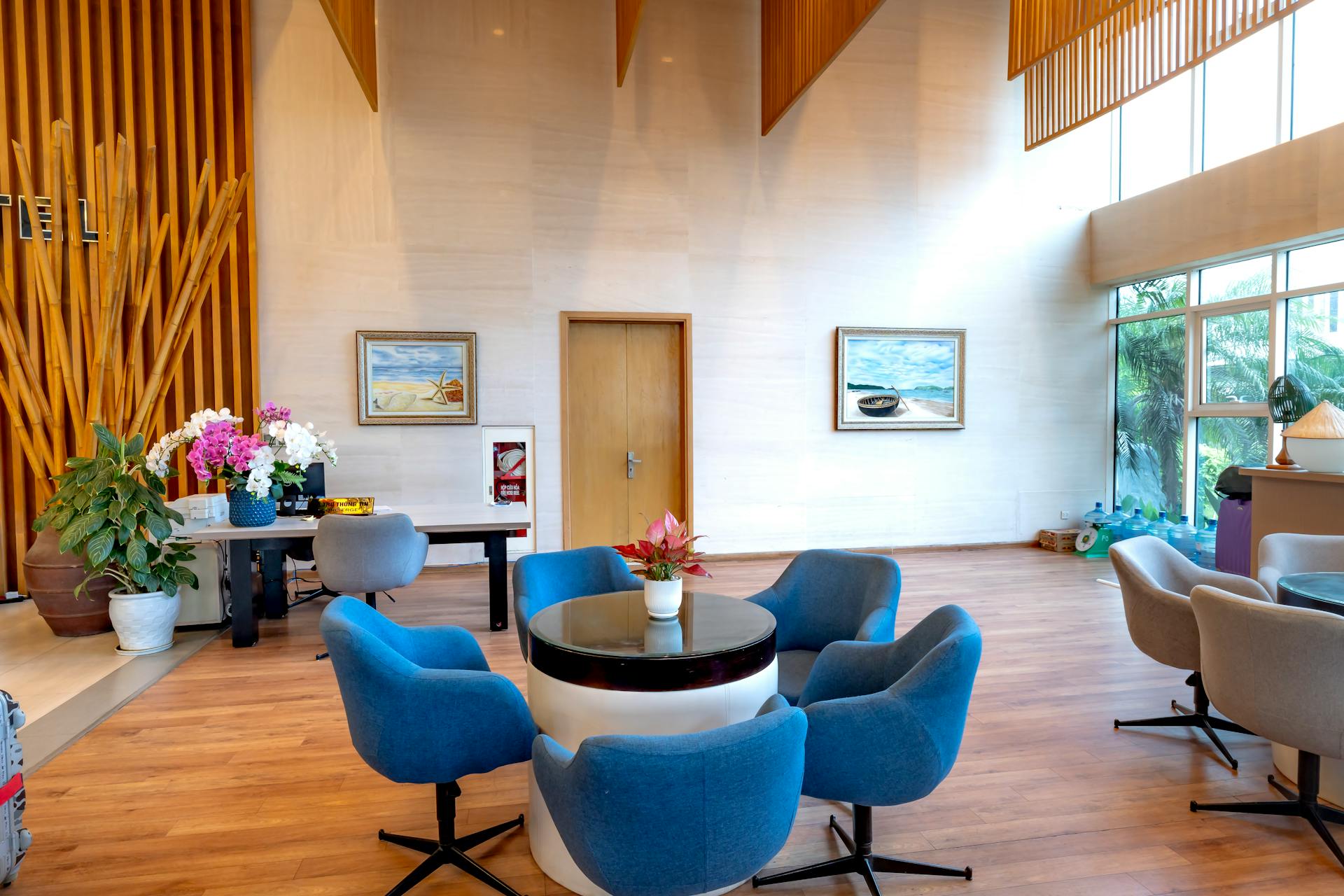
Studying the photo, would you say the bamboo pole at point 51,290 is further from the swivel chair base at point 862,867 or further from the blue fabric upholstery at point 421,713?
the swivel chair base at point 862,867

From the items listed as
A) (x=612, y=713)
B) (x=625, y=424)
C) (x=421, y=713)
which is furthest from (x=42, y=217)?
(x=612, y=713)

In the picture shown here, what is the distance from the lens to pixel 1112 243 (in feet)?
26.0

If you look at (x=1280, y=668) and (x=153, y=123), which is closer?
(x=1280, y=668)

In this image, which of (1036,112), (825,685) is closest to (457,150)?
(1036,112)

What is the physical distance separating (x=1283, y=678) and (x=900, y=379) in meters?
5.65

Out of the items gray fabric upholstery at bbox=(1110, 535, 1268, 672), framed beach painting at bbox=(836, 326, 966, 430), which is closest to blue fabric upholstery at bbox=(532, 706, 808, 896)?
gray fabric upholstery at bbox=(1110, 535, 1268, 672)

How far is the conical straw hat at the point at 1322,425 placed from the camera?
455 cm

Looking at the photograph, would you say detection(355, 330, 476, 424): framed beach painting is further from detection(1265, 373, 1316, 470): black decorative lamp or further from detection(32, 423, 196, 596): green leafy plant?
detection(1265, 373, 1316, 470): black decorative lamp

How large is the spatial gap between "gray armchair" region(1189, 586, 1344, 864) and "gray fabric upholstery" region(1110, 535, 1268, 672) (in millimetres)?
413

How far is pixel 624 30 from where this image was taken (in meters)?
6.43

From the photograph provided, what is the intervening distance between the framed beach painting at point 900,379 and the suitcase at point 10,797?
263 inches

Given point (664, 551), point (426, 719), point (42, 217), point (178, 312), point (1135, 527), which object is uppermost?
point (42, 217)

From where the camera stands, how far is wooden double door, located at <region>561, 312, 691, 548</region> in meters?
7.35

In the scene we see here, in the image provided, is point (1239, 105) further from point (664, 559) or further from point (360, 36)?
point (360, 36)
